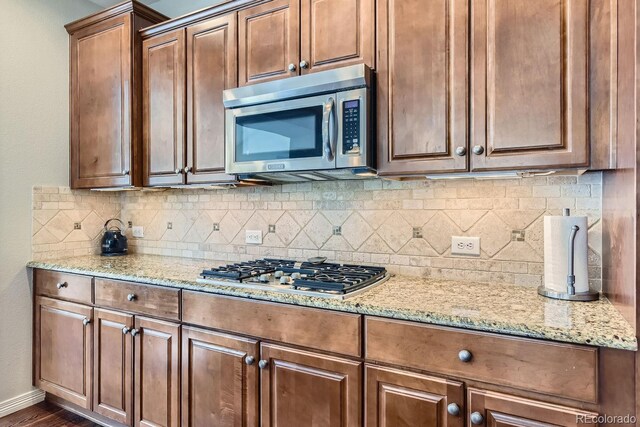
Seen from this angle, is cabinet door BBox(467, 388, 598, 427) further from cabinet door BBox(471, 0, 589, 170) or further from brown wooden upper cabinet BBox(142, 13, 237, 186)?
brown wooden upper cabinet BBox(142, 13, 237, 186)

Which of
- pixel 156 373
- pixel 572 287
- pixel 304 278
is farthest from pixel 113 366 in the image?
pixel 572 287

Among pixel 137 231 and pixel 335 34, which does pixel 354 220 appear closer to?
pixel 335 34

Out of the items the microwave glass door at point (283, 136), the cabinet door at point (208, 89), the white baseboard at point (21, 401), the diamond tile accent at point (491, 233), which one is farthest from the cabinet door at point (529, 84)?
the white baseboard at point (21, 401)

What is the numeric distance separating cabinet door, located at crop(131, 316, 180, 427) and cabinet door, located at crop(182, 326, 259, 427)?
0.06m

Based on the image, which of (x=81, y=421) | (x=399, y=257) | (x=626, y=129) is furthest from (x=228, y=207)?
(x=626, y=129)

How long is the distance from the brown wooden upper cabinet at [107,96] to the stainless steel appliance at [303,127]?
844 mm

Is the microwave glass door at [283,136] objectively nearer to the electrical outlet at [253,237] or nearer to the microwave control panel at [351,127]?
the microwave control panel at [351,127]

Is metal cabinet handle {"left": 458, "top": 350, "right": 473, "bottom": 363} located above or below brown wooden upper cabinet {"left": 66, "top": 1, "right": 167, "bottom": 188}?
below

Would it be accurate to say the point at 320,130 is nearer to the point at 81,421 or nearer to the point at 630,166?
the point at 630,166

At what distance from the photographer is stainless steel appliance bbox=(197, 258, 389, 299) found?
150 centimetres

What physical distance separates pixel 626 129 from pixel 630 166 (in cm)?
13

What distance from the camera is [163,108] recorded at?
2.31 metres

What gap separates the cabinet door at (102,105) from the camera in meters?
2.39

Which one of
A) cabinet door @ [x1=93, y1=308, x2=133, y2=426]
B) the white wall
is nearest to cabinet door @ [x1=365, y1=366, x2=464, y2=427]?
Result: cabinet door @ [x1=93, y1=308, x2=133, y2=426]
